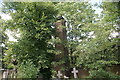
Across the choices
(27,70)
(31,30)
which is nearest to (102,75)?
(27,70)

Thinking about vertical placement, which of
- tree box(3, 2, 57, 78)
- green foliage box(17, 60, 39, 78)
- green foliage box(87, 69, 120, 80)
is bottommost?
green foliage box(87, 69, 120, 80)

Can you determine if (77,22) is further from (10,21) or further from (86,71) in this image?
(10,21)

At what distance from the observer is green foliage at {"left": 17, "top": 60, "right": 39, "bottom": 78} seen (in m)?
3.64

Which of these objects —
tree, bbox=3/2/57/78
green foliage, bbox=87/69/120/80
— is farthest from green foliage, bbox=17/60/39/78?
green foliage, bbox=87/69/120/80

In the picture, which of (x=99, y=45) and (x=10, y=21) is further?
(x=10, y=21)

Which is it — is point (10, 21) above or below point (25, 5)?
below

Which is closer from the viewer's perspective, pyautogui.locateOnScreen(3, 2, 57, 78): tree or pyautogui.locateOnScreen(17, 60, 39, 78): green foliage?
pyautogui.locateOnScreen(17, 60, 39, 78): green foliage

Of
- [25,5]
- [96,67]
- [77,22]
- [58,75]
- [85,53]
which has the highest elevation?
[25,5]

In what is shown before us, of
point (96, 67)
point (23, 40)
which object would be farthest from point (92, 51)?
point (23, 40)

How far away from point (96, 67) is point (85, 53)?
1.60 feet

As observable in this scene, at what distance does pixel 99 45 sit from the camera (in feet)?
11.9

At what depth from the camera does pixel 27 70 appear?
12.1 feet

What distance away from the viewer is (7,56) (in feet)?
13.9

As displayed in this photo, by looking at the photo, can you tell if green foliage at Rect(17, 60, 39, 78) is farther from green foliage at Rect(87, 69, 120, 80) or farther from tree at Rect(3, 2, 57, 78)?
green foliage at Rect(87, 69, 120, 80)
